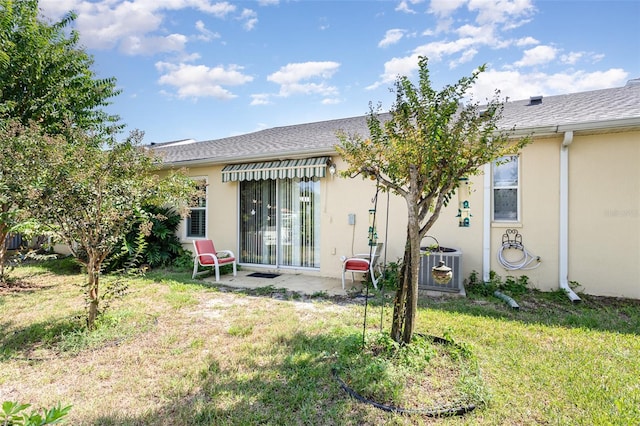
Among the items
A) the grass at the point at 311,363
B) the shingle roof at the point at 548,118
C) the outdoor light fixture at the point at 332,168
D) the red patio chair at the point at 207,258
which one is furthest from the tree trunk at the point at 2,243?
the outdoor light fixture at the point at 332,168

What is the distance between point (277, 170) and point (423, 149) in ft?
21.0

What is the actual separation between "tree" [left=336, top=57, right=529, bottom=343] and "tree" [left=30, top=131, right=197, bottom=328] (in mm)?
3610

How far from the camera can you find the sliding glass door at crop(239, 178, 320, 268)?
9836mm

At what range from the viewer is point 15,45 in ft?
27.2

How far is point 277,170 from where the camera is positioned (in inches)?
377

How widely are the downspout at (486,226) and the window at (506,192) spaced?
0.71 ft

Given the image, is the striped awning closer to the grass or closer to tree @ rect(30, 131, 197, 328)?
the grass

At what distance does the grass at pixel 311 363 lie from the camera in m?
3.07

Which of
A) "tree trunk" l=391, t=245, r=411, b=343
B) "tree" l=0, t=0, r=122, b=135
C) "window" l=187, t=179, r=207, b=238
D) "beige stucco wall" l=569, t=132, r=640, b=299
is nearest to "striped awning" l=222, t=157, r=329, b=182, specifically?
"window" l=187, t=179, r=207, b=238

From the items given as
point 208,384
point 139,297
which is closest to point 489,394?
point 208,384

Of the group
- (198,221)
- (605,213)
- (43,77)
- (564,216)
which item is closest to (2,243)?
(43,77)

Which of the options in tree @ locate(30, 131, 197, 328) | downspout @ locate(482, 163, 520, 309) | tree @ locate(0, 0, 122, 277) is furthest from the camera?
tree @ locate(0, 0, 122, 277)

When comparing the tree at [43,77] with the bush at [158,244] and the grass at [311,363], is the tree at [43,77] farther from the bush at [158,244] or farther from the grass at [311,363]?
the grass at [311,363]

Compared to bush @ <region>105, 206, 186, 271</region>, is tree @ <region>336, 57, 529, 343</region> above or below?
above
